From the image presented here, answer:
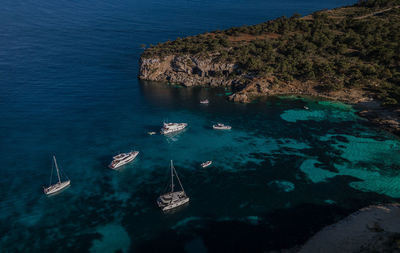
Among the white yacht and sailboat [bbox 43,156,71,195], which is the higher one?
the white yacht

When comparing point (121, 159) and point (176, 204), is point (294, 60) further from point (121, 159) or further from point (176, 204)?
point (176, 204)

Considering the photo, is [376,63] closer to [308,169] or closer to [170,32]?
[308,169]

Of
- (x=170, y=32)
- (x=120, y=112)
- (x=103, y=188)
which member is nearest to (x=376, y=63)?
(x=120, y=112)

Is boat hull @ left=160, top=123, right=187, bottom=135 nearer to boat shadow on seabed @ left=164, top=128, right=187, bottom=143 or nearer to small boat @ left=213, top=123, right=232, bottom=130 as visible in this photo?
boat shadow on seabed @ left=164, top=128, right=187, bottom=143

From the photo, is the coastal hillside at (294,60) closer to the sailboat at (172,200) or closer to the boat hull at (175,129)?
the boat hull at (175,129)

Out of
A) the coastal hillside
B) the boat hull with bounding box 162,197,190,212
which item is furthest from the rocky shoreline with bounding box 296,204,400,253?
the coastal hillside

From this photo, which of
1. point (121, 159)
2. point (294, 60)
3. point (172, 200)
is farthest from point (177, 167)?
point (294, 60)

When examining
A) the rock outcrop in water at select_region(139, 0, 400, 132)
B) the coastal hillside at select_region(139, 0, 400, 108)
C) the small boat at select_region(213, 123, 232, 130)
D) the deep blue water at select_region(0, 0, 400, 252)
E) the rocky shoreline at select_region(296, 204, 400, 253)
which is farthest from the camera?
the coastal hillside at select_region(139, 0, 400, 108)
